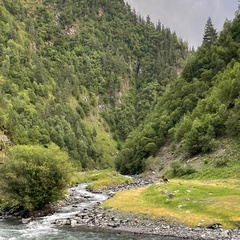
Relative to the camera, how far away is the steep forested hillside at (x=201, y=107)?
104 meters

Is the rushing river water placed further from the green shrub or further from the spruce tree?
the spruce tree

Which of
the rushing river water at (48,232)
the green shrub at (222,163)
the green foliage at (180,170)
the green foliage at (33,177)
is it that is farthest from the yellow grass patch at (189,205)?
the green foliage at (180,170)

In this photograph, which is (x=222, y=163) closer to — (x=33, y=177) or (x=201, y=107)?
(x=201, y=107)

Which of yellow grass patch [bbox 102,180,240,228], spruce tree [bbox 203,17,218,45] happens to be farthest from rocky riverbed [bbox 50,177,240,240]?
spruce tree [bbox 203,17,218,45]

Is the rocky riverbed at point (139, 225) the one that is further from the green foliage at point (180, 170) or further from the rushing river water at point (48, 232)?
the green foliage at point (180, 170)

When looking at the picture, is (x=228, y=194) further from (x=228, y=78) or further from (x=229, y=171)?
(x=228, y=78)

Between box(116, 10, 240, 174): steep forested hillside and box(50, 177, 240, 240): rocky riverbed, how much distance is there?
53435mm

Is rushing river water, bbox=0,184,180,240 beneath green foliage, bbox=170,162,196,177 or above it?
beneath

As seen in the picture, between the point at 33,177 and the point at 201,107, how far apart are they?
7884 cm

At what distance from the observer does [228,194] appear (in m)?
54.5

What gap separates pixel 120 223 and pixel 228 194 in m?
19.0

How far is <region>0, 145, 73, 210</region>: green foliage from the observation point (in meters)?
54.3

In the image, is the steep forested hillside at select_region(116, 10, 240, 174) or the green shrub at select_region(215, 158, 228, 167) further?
the steep forested hillside at select_region(116, 10, 240, 174)

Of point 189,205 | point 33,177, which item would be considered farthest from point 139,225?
point 33,177
